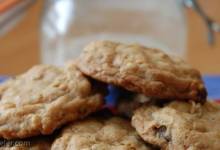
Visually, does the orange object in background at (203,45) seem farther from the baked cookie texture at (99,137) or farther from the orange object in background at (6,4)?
the baked cookie texture at (99,137)

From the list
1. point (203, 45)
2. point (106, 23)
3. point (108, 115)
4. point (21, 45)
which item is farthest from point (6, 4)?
point (203, 45)

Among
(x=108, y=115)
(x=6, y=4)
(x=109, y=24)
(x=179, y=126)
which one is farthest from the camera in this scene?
(x=109, y=24)

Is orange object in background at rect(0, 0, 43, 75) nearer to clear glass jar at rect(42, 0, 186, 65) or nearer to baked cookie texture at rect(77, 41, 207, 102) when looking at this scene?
clear glass jar at rect(42, 0, 186, 65)

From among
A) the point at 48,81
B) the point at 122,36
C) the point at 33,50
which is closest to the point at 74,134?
the point at 48,81

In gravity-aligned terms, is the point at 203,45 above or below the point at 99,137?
above

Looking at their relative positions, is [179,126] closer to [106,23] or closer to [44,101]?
[44,101]

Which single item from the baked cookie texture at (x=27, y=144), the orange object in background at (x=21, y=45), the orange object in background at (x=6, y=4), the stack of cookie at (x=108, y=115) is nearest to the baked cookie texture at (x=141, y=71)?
the stack of cookie at (x=108, y=115)

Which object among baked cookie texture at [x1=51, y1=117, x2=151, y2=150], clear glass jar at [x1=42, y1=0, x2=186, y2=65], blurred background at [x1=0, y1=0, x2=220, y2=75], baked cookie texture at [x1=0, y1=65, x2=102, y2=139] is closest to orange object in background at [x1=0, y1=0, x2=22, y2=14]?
blurred background at [x1=0, y1=0, x2=220, y2=75]
